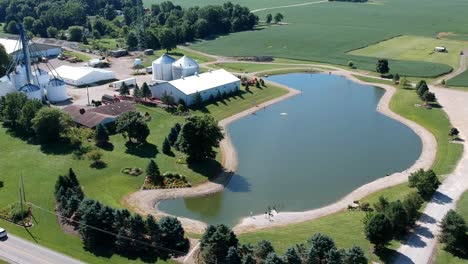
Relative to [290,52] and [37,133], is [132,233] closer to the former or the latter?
[37,133]

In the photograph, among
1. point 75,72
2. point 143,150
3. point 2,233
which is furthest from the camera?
point 75,72

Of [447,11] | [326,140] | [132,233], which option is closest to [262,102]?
[326,140]

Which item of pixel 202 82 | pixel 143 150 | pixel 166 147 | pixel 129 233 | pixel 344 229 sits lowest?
pixel 143 150

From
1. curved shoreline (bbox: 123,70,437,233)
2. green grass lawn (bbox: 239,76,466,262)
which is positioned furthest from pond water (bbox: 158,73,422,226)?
green grass lawn (bbox: 239,76,466,262)

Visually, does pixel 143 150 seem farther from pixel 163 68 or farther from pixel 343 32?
pixel 343 32

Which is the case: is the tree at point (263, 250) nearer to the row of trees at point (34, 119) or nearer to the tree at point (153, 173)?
the tree at point (153, 173)

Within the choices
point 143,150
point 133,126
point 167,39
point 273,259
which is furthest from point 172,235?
point 167,39
